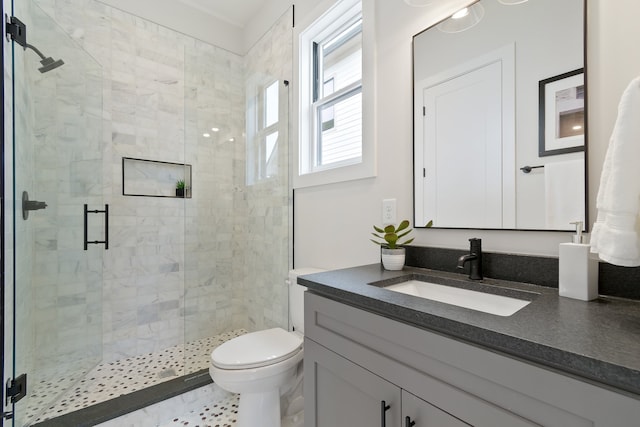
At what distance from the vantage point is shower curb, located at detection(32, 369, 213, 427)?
1.44 meters

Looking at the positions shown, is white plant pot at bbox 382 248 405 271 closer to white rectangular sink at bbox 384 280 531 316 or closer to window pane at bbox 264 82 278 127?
white rectangular sink at bbox 384 280 531 316

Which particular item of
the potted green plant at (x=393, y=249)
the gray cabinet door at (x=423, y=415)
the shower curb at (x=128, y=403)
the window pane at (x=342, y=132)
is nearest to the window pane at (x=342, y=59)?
the window pane at (x=342, y=132)

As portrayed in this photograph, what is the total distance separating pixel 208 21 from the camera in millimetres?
2570

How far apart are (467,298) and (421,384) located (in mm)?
424

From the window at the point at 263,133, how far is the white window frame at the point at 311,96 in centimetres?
30

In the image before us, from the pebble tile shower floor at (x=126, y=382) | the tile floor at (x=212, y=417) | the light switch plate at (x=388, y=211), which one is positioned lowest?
the tile floor at (x=212, y=417)

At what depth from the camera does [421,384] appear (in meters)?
0.70

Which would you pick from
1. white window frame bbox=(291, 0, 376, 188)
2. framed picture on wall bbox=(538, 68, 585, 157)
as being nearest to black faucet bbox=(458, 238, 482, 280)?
framed picture on wall bbox=(538, 68, 585, 157)

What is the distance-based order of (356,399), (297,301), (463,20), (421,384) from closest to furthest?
(421,384), (356,399), (463,20), (297,301)

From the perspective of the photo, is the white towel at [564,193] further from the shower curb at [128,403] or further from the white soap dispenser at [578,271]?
the shower curb at [128,403]

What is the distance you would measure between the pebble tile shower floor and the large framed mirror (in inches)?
67.5

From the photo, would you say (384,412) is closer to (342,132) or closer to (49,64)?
(342,132)

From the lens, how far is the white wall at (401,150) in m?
0.84

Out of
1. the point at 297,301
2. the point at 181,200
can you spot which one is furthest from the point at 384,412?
the point at 181,200
